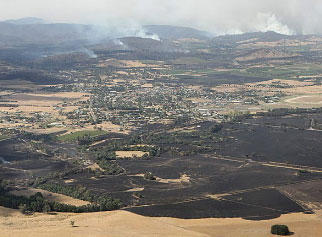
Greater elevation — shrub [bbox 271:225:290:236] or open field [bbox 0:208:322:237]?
shrub [bbox 271:225:290:236]

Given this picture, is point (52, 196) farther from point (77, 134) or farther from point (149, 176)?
point (77, 134)

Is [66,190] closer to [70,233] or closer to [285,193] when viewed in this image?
[70,233]

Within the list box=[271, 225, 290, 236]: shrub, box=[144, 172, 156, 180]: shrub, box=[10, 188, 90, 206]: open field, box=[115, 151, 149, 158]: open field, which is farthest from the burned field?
box=[271, 225, 290, 236]: shrub

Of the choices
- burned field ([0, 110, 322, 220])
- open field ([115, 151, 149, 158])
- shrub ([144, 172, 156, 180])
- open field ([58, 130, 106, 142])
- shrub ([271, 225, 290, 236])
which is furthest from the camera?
open field ([58, 130, 106, 142])

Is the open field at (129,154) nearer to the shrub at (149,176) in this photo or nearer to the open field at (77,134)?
the shrub at (149,176)

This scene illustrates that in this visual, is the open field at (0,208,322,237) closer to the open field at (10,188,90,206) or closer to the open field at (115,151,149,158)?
the open field at (10,188,90,206)

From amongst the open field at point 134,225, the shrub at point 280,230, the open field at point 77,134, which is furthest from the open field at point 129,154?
the shrub at point 280,230

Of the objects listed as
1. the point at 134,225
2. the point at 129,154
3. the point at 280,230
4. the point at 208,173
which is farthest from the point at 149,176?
the point at 280,230

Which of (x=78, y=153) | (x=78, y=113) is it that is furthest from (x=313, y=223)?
(x=78, y=113)
